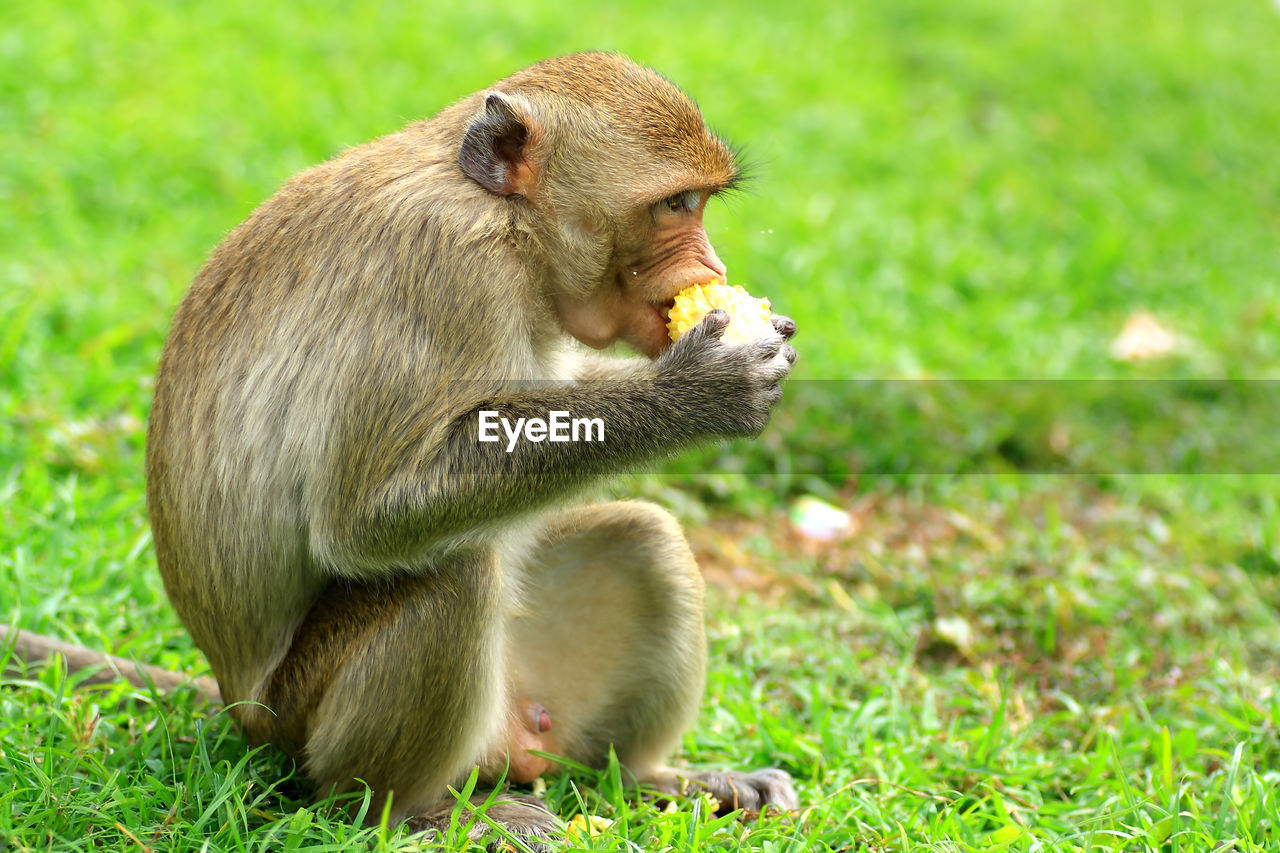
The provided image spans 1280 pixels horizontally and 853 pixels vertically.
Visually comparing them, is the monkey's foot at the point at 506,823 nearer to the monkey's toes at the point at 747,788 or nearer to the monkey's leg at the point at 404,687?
the monkey's leg at the point at 404,687

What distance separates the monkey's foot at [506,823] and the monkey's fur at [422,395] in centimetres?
2

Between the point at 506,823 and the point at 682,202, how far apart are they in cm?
167

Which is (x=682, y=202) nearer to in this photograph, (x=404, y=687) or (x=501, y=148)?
(x=501, y=148)

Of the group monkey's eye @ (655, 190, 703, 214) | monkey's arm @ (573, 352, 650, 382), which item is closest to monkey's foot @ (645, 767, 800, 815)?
monkey's arm @ (573, 352, 650, 382)

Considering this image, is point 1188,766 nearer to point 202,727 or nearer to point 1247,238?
point 202,727

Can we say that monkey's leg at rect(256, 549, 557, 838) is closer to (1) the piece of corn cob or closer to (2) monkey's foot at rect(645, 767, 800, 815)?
(2) monkey's foot at rect(645, 767, 800, 815)

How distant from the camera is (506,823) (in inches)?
126

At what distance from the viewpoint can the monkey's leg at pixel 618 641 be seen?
12.1 ft

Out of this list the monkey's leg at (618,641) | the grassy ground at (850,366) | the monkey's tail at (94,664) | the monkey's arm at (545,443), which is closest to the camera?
the monkey's arm at (545,443)

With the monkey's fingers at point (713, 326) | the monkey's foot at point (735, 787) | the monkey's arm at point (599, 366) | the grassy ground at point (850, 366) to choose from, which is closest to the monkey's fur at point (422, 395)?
the monkey's fingers at point (713, 326)

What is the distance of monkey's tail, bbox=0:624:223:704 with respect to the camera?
3.59 metres

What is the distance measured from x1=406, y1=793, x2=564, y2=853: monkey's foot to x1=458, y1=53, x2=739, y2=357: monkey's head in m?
1.26

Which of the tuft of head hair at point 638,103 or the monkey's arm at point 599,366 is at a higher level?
the tuft of head hair at point 638,103

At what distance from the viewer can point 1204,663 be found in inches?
182
